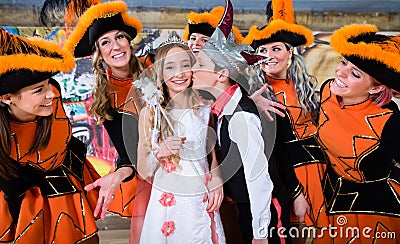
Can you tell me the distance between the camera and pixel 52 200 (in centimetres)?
207

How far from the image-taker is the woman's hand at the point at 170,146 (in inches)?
81.5

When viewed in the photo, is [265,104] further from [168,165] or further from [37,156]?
[37,156]

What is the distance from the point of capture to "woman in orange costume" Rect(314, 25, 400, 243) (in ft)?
6.75

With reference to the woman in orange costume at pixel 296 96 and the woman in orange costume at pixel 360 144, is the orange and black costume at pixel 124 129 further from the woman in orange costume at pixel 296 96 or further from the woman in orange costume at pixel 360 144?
the woman in orange costume at pixel 360 144

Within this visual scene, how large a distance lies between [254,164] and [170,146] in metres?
0.39

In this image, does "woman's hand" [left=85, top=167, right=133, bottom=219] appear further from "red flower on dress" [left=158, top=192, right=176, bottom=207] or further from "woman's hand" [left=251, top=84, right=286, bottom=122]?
"woman's hand" [left=251, top=84, right=286, bottom=122]

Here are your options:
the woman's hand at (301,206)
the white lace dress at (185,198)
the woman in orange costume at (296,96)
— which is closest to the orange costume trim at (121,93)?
the white lace dress at (185,198)

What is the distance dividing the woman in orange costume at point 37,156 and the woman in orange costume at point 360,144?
1.20 meters

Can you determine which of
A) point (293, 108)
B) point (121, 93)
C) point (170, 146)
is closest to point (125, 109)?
point (121, 93)

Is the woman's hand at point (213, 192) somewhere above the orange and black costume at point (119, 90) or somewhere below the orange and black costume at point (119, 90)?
below

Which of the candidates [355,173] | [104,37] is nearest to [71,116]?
[104,37]

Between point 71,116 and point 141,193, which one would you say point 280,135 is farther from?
point 71,116

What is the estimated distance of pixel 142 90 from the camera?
82.6 inches

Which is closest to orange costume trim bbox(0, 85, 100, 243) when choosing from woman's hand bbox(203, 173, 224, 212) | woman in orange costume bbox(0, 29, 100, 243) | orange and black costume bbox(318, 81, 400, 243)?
woman in orange costume bbox(0, 29, 100, 243)
